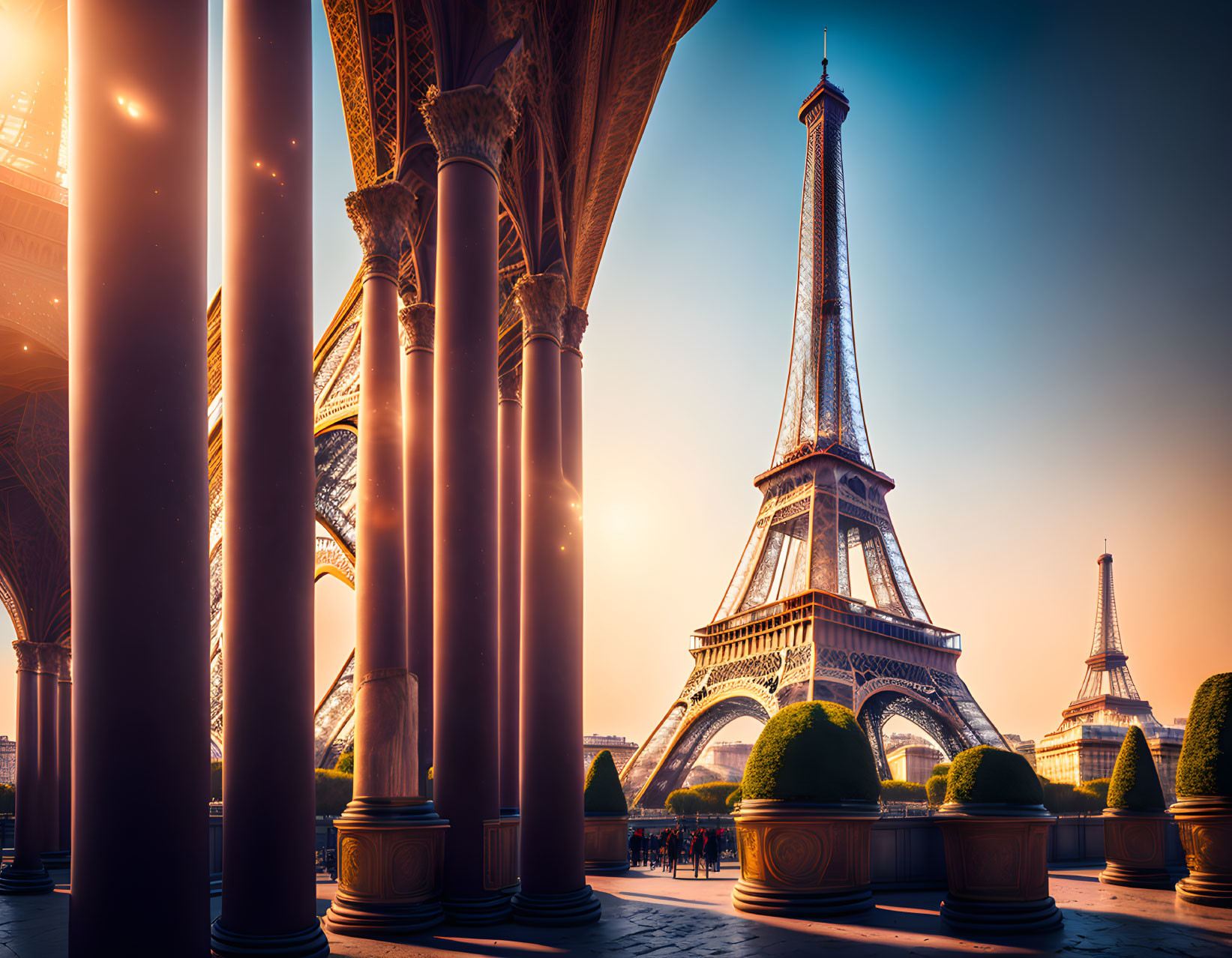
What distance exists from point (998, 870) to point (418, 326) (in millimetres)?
14475

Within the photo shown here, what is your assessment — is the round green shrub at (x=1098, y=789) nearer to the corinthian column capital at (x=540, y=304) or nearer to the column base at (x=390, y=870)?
the corinthian column capital at (x=540, y=304)

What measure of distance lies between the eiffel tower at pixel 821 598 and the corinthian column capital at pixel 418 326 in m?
35.2

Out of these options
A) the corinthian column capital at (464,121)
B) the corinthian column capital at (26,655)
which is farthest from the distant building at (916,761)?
the corinthian column capital at (464,121)

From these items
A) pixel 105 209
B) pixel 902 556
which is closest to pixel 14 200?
pixel 105 209

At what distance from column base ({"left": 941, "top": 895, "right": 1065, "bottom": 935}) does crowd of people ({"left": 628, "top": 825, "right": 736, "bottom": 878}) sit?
36.6 ft

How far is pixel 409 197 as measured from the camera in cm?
1577

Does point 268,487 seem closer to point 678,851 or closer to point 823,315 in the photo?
point 678,851

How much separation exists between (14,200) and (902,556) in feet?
199

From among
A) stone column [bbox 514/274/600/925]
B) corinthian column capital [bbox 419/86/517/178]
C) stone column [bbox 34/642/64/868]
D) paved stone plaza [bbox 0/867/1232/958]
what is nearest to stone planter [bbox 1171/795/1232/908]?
paved stone plaza [bbox 0/867/1232/958]

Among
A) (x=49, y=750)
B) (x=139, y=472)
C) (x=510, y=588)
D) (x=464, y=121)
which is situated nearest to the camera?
(x=139, y=472)

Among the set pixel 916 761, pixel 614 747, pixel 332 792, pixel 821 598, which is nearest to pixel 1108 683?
pixel 916 761

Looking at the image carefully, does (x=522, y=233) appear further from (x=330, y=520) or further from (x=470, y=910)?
(x=330, y=520)

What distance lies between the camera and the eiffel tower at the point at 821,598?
54094 millimetres

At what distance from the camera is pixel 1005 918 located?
12.7 m
